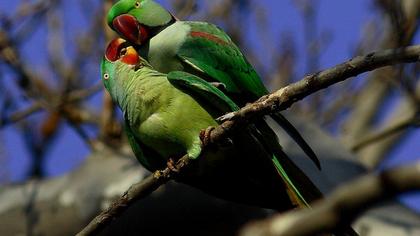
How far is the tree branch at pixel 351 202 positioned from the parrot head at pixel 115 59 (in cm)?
248

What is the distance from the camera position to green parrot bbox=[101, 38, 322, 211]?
3.27 m

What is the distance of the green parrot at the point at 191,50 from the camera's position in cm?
374

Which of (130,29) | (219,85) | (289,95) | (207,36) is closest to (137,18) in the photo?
(130,29)

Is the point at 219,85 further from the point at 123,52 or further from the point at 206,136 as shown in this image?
the point at 206,136

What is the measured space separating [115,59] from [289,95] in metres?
1.31

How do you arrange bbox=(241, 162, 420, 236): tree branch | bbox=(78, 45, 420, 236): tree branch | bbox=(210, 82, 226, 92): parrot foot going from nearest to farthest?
1. bbox=(241, 162, 420, 236): tree branch
2. bbox=(78, 45, 420, 236): tree branch
3. bbox=(210, 82, 226, 92): parrot foot

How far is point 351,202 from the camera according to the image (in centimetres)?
116

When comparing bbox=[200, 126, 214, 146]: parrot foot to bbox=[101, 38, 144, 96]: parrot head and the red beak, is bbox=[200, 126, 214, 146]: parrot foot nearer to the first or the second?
bbox=[101, 38, 144, 96]: parrot head

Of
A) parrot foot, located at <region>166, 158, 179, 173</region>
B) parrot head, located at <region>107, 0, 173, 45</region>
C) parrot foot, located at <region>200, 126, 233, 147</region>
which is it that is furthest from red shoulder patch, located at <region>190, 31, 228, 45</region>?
parrot foot, located at <region>200, 126, 233, 147</region>

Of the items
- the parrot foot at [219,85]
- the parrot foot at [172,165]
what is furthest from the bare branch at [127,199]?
the parrot foot at [219,85]

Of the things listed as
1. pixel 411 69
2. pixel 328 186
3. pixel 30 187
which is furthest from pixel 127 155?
pixel 411 69

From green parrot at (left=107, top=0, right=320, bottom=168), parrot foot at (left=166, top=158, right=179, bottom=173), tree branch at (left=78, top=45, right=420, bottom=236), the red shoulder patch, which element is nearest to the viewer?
tree branch at (left=78, top=45, right=420, bottom=236)

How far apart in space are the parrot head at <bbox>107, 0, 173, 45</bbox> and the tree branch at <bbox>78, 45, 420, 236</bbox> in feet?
3.93

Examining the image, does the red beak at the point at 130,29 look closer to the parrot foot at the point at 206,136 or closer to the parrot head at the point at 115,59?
the parrot head at the point at 115,59
